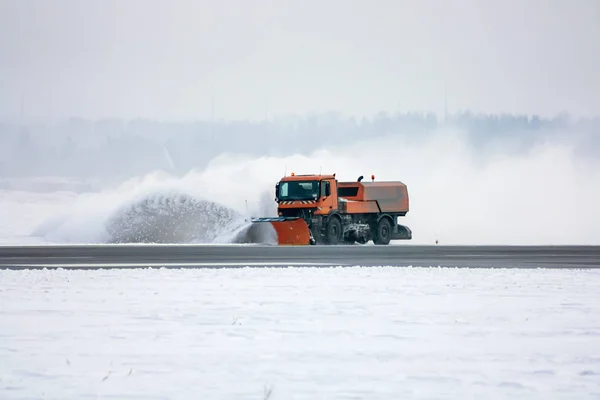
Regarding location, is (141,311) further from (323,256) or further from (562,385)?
(323,256)

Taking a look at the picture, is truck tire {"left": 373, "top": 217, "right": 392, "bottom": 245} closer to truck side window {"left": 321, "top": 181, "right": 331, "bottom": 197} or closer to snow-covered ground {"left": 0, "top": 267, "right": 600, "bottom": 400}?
truck side window {"left": 321, "top": 181, "right": 331, "bottom": 197}

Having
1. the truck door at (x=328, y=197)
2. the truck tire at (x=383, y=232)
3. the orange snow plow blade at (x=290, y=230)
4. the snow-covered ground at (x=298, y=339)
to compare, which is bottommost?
the truck tire at (x=383, y=232)

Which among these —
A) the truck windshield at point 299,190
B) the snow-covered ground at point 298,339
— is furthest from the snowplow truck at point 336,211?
the snow-covered ground at point 298,339

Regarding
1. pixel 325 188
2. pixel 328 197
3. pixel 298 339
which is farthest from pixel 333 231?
pixel 298 339

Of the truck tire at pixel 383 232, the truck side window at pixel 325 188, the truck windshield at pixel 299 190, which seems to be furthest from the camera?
the truck tire at pixel 383 232

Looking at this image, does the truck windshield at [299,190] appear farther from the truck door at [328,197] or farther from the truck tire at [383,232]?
the truck tire at [383,232]

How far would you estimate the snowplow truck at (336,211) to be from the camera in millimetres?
46438

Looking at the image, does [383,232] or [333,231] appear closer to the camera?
[333,231]

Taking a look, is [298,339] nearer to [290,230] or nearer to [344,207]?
[290,230]

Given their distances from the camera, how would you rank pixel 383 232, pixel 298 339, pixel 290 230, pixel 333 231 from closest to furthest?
pixel 298 339 → pixel 290 230 → pixel 333 231 → pixel 383 232

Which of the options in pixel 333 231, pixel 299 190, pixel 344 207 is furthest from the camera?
pixel 344 207

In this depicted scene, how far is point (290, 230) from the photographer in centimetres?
4603

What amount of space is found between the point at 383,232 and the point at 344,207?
329 cm

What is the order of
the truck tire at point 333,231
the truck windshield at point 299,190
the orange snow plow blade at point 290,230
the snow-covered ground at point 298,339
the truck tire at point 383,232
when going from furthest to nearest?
1. the truck tire at point 383,232
2. the truck tire at point 333,231
3. the truck windshield at point 299,190
4. the orange snow plow blade at point 290,230
5. the snow-covered ground at point 298,339
